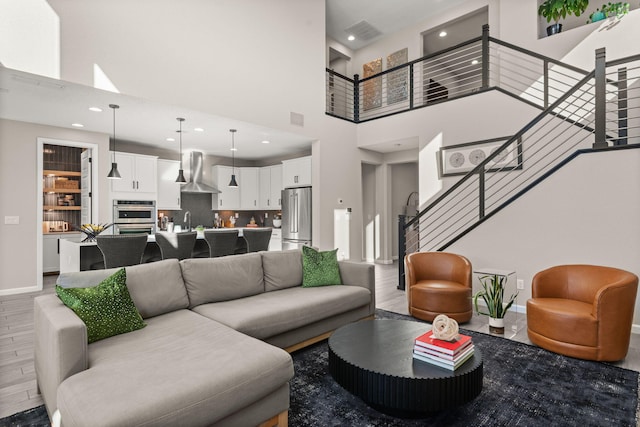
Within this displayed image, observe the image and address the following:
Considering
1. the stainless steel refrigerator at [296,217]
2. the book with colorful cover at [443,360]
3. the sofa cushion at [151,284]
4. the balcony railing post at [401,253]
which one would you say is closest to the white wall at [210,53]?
the stainless steel refrigerator at [296,217]

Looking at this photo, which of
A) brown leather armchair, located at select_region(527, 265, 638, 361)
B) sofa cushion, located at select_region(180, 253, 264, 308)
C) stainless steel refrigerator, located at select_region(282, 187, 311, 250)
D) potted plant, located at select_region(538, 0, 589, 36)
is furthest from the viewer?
stainless steel refrigerator, located at select_region(282, 187, 311, 250)

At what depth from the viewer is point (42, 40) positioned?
3355mm

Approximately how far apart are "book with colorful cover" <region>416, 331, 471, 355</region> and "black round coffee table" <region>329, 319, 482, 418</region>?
10 centimetres

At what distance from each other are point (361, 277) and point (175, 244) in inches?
93.8

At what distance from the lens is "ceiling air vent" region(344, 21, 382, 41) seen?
7.30 m

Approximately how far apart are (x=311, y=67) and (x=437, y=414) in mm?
5611

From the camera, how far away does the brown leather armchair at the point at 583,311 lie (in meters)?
2.62

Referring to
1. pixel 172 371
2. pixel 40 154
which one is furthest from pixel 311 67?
pixel 172 371

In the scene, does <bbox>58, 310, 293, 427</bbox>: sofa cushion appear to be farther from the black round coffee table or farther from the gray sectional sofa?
the black round coffee table

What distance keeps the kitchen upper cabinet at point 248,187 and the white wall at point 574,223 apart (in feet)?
18.0

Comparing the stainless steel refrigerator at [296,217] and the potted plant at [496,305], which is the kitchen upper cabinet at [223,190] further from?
the potted plant at [496,305]

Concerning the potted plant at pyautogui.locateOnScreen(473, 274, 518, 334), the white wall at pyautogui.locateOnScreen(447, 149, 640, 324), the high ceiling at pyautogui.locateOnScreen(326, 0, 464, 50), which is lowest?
the potted plant at pyautogui.locateOnScreen(473, 274, 518, 334)

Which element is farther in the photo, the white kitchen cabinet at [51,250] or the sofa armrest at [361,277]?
the white kitchen cabinet at [51,250]

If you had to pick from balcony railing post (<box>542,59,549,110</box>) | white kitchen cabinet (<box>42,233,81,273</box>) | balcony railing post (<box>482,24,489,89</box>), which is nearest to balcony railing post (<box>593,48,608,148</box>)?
balcony railing post (<box>542,59,549,110</box>)
